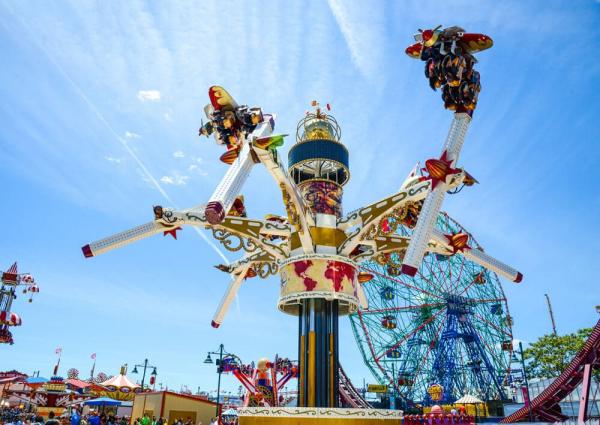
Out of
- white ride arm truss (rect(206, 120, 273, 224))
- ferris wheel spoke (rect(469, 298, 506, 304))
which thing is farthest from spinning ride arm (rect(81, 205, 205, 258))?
ferris wheel spoke (rect(469, 298, 506, 304))

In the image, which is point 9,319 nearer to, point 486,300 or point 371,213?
point 371,213

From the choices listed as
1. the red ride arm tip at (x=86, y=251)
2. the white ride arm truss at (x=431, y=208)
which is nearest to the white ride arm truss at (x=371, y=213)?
the white ride arm truss at (x=431, y=208)

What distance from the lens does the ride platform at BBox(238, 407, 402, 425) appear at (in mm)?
13672

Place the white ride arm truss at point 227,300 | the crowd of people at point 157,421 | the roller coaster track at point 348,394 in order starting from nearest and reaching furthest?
the white ride arm truss at point 227,300 < the crowd of people at point 157,421 < the roller coaster track at point 348,394

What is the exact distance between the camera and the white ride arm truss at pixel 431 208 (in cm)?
1227

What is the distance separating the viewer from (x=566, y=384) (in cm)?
2362

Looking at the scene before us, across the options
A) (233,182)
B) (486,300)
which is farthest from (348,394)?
(233,182)

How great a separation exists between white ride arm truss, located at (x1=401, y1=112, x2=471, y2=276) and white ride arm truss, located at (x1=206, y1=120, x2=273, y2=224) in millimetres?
5001

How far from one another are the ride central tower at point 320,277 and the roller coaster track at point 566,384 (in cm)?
1309

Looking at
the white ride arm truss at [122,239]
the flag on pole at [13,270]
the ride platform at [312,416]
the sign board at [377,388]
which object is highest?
the flag on pole at [13,270]

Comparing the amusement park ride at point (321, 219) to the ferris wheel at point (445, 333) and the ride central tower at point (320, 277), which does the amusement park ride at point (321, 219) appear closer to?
the ride central tower at point (320, 277)

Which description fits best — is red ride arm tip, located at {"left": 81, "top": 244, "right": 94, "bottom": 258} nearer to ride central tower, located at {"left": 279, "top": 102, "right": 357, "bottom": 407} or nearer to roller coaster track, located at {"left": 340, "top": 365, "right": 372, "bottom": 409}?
ride central tower, located at {"left": 279, "top": 102, "right": 357, "bottom": 407}

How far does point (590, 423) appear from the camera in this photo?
59.7 ft

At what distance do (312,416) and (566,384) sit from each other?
56.2 ft
